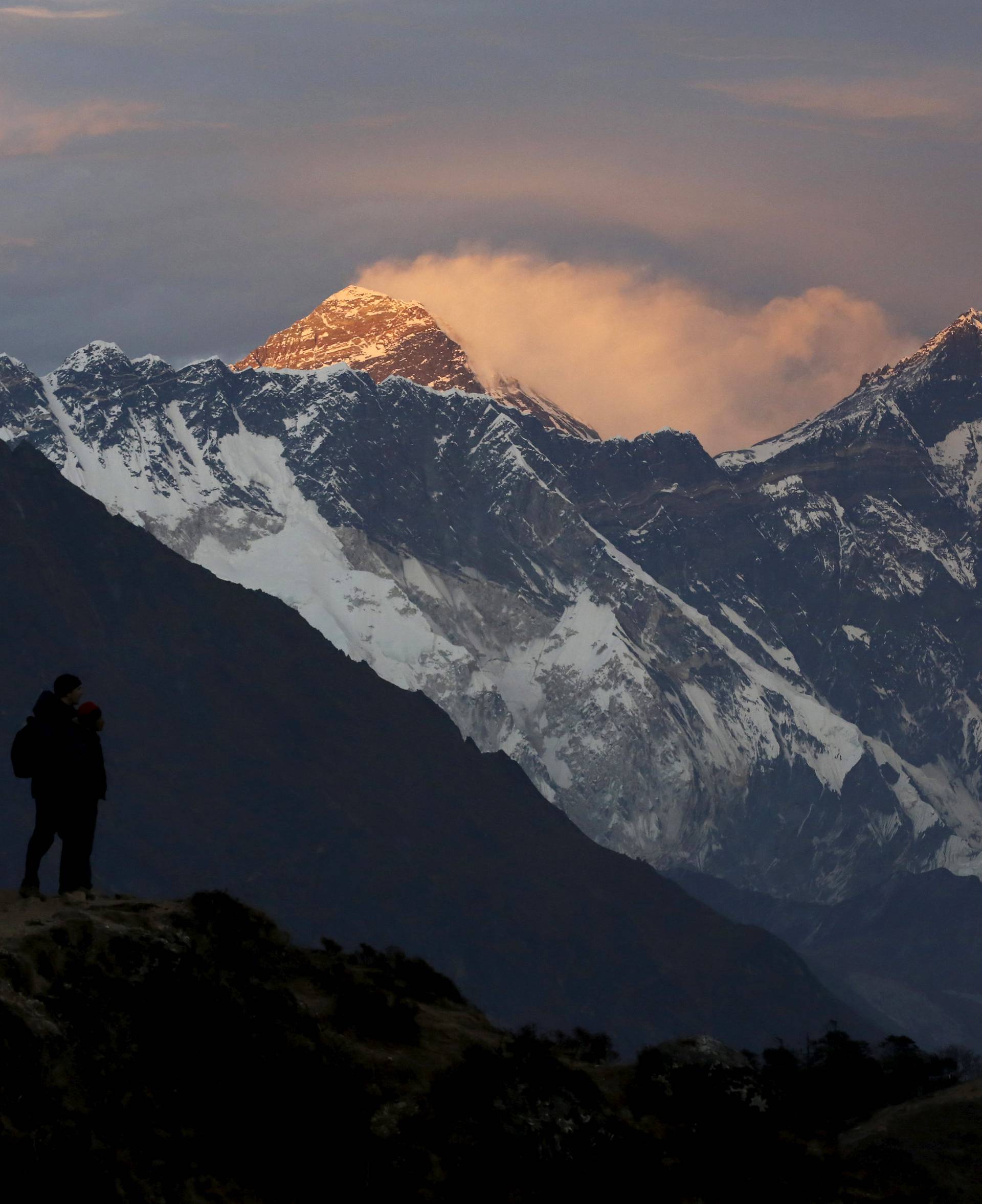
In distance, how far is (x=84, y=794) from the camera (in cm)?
3978

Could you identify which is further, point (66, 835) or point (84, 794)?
point (66, 835)

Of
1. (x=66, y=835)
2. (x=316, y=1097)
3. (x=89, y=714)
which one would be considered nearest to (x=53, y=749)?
(x=89, y=714)

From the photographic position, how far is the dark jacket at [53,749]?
1553 inches

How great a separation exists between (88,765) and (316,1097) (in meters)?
6.77

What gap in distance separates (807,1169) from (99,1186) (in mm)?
14558

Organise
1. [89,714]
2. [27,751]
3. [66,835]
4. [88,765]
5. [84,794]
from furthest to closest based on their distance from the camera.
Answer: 1. [66,835]
2. [84,794]
3. [88,765]
4. [89,714]
5. [27,751]

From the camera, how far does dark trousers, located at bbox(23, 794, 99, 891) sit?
3947cm

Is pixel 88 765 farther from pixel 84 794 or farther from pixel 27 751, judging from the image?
pixel 27 751

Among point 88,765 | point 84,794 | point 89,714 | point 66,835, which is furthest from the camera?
point 66,835

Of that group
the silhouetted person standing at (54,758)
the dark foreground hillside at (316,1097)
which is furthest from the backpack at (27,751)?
the dark foreground hillside at (316,1097)

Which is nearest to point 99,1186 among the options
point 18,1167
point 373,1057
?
point 18,1167

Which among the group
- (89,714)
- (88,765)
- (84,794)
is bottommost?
(84,794)

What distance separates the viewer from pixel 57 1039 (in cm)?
3662

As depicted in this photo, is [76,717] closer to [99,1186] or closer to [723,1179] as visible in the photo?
[99,1186]
